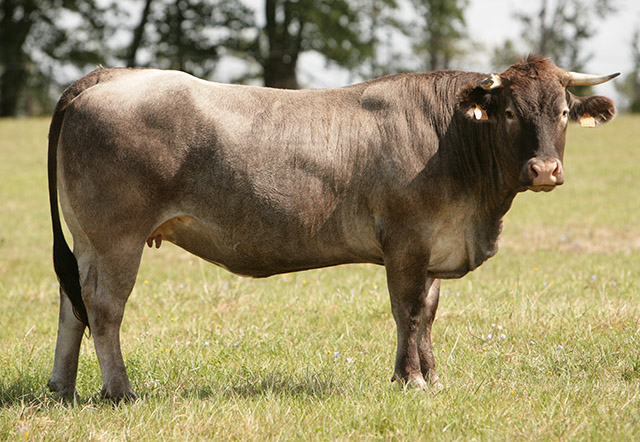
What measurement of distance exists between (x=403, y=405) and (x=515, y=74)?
2.38 meters

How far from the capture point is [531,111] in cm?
509

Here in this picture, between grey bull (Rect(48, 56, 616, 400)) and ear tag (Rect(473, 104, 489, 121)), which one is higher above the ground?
ear tag (Rect(473, 104, 489, 121))

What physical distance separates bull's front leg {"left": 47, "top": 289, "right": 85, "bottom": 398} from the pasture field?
0.34 feet

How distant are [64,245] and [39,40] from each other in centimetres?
3808

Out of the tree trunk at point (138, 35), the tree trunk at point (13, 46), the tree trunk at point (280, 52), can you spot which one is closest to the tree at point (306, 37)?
the tree trunk at point (280, 52)

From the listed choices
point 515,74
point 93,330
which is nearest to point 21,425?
point 93,330

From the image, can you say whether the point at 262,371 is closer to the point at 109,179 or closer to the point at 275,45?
the point at 109,179

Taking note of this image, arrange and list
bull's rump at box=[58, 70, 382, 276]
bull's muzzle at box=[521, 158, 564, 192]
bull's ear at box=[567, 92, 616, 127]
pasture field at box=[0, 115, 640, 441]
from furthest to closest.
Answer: bull's ear at box=[567, 92, 616, 127]
bull's rump at box=[58, 70, 382, 276]
bull's muzzle at box=[521, 158, 564, 192]
pasture field at box=[0, 115, 640, 441]

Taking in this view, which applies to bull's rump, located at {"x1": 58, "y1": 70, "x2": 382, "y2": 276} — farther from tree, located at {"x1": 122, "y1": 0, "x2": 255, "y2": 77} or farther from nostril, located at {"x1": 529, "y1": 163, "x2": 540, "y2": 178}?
tree, located at {"x1": 122, "y1": 0, "x2": 255, "y2": 77}

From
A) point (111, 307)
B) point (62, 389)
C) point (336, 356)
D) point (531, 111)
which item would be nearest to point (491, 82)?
point (531, 111)

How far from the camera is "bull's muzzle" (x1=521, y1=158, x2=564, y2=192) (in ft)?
15.8

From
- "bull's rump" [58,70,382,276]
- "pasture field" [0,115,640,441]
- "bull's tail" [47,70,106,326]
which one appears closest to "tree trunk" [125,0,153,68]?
"pasture field" [0,115,640,441]

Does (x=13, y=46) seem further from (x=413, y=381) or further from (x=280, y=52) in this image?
(x=413, y=381)

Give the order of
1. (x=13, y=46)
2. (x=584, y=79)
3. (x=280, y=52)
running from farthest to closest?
(x=13, y=46) → (x=280, y=52) → (x=584, y=79)
